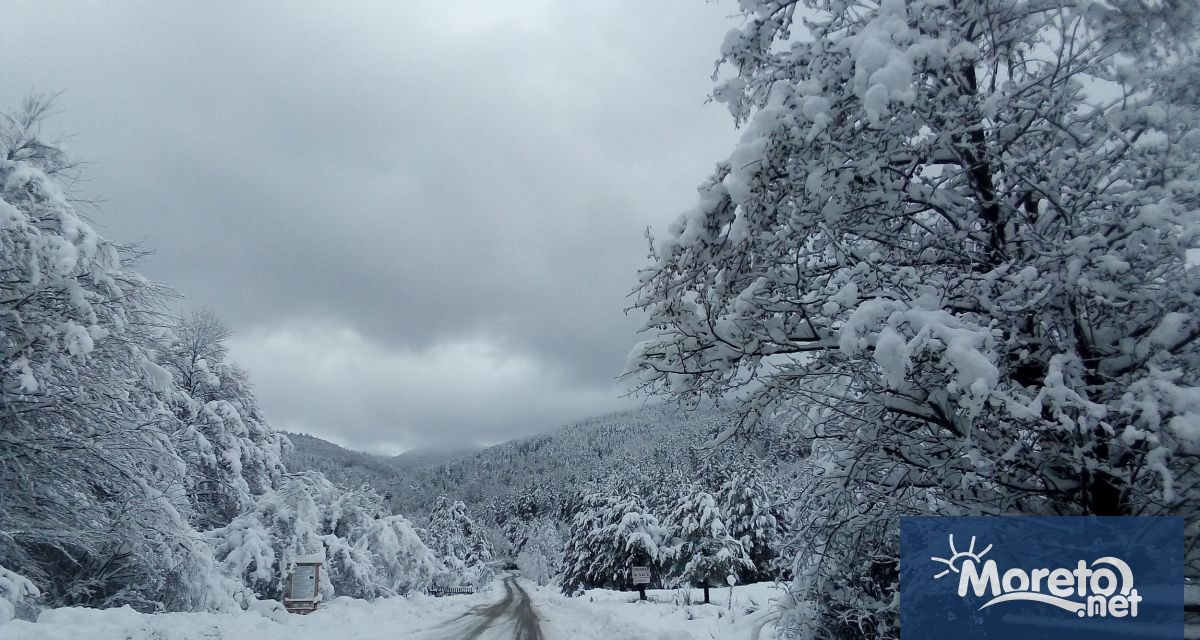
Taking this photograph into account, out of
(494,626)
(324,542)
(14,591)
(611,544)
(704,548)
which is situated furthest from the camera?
(611,544)

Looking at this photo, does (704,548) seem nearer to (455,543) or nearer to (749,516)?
(749,516)

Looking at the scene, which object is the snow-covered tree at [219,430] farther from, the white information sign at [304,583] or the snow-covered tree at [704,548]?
the snow-covered tree at [704,548]

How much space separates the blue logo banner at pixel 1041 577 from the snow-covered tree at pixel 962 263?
14cm

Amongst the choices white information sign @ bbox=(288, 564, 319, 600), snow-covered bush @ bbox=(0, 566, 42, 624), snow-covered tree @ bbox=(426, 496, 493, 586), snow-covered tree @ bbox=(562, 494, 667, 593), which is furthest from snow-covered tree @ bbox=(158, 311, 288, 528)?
snow-covered tree @ bbox=(426, 496, 493, 586)

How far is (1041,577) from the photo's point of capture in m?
3.73

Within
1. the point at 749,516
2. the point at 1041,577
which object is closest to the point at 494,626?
the point at 1041,577

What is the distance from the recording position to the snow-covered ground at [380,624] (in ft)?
26.7

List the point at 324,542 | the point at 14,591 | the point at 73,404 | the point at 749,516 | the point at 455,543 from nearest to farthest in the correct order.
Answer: the point at 14,591 < the point at 73,404 < the point at 324,542 < the point at 749,516 < the point at 455,543

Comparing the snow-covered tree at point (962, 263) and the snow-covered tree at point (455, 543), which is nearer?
the snow-covered tree at point (962, 263)

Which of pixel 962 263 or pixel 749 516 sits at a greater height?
pixel 962 263

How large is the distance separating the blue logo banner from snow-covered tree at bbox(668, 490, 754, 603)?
31024 mm

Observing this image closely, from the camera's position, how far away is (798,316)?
4.11 meters

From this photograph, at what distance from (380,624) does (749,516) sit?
3033 centimetres

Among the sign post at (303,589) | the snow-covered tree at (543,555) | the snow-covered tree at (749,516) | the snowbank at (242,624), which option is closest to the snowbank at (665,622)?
the snowbank at (242,624)
